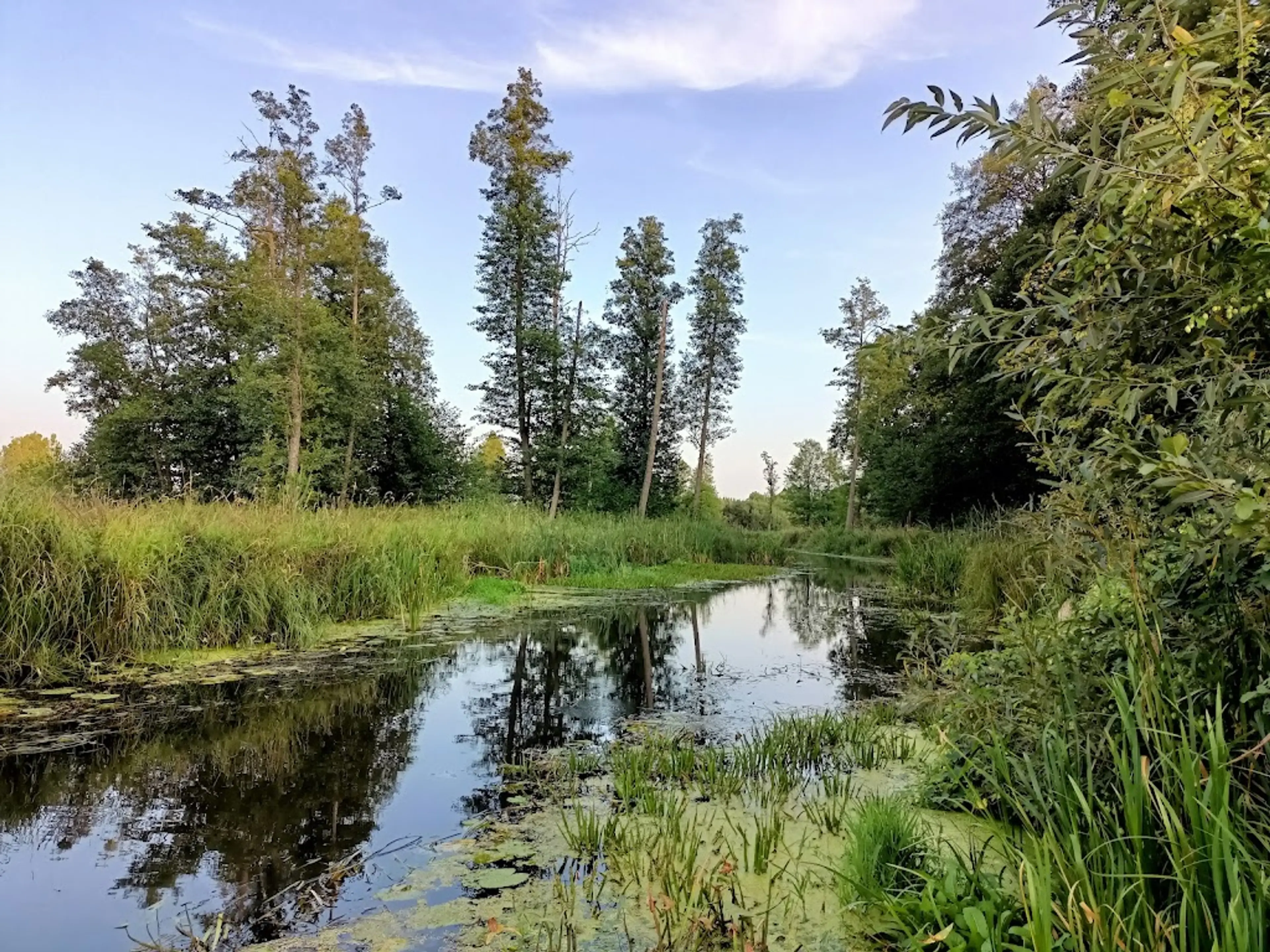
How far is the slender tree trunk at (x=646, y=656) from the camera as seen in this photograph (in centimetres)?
541

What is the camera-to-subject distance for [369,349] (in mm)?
22938

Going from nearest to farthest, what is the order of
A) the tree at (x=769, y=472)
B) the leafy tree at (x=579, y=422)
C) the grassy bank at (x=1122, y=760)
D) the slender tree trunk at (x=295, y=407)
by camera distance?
1. the grassy bank at (x=1122, y=760)
2. the slender tree trunk at (x=295, y=407)
3. the leafy tree at (x=579, y=422)
4. the tree at (x=769, y=472)

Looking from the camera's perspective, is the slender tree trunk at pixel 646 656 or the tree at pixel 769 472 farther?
the tree at pixel 769 472

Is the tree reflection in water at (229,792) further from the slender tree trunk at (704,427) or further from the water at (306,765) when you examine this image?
the slender tree trunk at (704,427)

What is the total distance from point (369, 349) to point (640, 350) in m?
10.9

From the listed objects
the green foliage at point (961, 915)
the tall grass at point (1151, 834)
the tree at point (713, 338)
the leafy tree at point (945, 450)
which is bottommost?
the green foliage at point (961, 915)

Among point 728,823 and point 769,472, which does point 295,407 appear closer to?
point 728,823

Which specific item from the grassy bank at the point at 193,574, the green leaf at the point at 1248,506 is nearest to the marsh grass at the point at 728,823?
the green leaf at the point at 1248,506

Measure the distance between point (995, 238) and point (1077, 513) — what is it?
68.6 ft

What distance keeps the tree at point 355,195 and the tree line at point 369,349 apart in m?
0.06

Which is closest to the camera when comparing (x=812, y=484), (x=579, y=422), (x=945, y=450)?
(x=945, y=450)

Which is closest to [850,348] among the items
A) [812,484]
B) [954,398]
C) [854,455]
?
[854,455]

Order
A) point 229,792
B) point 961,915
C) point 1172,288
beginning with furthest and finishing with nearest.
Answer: point 229,792 → point 961,915 → point 1172,288

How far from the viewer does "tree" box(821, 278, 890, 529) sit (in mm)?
28203
